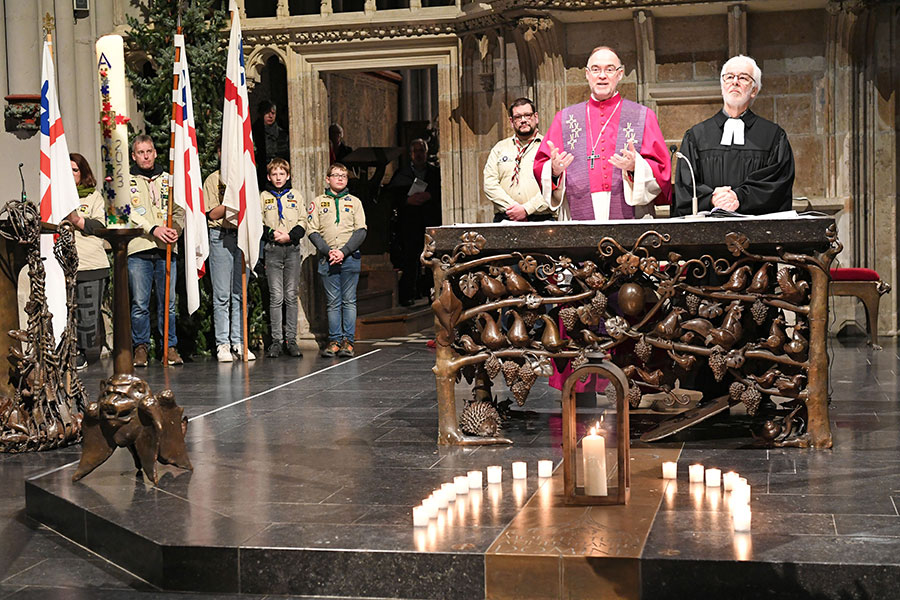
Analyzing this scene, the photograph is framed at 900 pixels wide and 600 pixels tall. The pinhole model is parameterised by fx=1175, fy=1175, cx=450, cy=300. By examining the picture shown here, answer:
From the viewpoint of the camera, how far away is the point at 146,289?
31.2ft

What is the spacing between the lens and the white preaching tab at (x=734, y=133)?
234 inches

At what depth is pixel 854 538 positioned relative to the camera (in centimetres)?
353

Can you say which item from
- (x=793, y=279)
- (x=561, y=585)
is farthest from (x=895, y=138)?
(x=561, y=585)

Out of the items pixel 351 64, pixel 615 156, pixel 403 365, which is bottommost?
pixel 403 365

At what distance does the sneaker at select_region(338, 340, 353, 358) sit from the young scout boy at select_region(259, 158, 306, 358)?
1.32 ft

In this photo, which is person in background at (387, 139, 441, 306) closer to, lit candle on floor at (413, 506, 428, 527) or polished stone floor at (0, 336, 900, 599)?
polished stone floor at (0, 336, 900, 599)

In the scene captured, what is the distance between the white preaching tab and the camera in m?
5.94

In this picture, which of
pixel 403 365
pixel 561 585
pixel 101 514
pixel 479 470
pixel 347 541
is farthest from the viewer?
pixel 403 365

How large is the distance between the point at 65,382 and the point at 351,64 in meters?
5.51

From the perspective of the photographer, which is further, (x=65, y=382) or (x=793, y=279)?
(x=65, y=382)

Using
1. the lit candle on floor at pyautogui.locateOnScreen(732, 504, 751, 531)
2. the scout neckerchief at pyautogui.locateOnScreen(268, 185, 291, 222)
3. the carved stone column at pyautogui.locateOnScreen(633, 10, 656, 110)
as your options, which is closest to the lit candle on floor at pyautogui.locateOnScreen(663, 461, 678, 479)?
the lit candle on floor at pyautogui.locateOnScreen(732, 504, 751, 531)

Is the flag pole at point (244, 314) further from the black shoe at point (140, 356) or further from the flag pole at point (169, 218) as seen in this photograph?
the black shoe at point (140, 356)

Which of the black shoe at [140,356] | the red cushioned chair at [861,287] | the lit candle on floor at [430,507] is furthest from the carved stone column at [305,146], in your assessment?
the lit candle on floor at [430,507]

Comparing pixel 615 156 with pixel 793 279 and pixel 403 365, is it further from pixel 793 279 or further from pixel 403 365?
pixel 403 365
